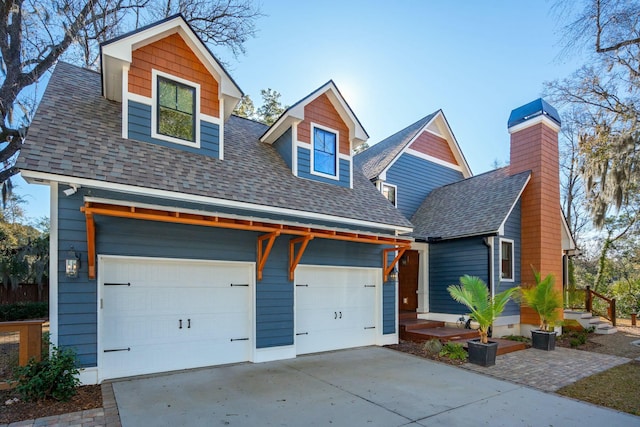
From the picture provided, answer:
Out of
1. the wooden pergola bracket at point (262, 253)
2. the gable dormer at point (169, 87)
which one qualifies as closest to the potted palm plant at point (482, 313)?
the wooden pergola bracket at point (262, 253)

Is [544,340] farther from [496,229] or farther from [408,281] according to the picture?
[408,281]

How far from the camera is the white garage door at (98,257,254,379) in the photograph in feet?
19.0

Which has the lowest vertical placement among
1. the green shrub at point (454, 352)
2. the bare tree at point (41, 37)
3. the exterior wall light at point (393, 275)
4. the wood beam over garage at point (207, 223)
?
the green shrub at point (454, 352)

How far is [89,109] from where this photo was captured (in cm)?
694

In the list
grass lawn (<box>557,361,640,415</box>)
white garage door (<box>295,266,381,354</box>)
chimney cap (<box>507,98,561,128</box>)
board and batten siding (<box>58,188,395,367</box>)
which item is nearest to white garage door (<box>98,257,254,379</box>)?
board and batten siding (<box>58,188,395,367</box>)

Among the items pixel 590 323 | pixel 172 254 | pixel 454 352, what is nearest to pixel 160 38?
pixel 172 254

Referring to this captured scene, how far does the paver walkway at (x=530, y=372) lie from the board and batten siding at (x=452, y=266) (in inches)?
93.8

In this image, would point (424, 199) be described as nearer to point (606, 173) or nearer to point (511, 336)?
point (511, 336)

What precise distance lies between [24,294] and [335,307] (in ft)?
46.0

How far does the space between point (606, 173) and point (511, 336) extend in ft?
26.0

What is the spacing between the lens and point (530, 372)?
696 cm

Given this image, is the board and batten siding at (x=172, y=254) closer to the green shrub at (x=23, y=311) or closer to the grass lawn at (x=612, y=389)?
the grass lawn at (x=612, y=389)

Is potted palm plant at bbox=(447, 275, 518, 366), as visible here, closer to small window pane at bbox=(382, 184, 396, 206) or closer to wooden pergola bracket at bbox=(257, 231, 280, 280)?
wooden pergola bracket at bbox=(257, 231, 280, 280)

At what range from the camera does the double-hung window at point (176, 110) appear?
707cm
